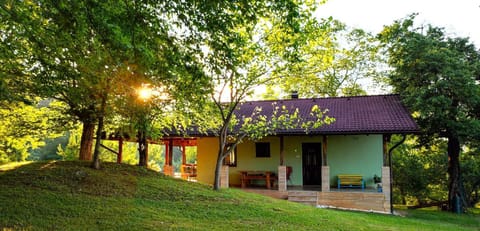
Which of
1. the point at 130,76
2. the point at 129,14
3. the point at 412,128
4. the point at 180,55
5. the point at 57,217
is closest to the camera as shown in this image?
the point at 129,14

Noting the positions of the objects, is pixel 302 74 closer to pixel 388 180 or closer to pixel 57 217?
pixel 388 180

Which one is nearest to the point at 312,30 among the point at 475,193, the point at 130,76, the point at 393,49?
the point at 130,76

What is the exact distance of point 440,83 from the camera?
1341cm

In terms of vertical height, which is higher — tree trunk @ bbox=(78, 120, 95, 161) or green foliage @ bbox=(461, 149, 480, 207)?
tree trunk @ bbox=(78, 120, 95, 161)

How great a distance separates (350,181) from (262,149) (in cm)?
430

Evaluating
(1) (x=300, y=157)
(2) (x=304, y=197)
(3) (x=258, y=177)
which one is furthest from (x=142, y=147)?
(1) (x=300, y=157)

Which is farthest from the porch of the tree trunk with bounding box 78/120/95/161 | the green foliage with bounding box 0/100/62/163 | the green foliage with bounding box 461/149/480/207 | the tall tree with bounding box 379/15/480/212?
the green foliage with bounding box 0/100/62/163

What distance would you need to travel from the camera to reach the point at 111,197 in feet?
26.2

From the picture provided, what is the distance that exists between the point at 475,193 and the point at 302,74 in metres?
14.0

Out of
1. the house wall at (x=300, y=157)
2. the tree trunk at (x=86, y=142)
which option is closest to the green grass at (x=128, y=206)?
the tree trunk at (x=86, y=142)

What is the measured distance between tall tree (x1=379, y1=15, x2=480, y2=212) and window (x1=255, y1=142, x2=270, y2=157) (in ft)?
20.5

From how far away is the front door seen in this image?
1543cm

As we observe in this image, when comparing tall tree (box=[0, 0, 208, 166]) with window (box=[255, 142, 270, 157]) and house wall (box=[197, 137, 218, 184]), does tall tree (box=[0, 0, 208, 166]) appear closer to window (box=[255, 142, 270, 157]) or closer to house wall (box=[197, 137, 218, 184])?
window (box=[255, 142, 270, 157])

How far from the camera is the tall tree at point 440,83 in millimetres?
13344
